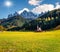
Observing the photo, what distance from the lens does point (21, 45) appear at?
26.7 metres

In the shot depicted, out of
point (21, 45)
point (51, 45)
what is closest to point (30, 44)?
point (21, 45)

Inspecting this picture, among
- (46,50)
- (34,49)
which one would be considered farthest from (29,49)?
(46,50)

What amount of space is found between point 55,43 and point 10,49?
7571 mm

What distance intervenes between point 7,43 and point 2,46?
5.78 ft

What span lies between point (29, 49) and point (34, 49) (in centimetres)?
73

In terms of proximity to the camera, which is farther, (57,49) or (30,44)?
(30,44)

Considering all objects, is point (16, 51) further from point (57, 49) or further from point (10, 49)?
point (57, 49)

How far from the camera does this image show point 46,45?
1066 inches

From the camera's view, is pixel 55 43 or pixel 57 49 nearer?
pixel 57 49

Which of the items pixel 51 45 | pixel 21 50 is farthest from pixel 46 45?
pixel 21 50

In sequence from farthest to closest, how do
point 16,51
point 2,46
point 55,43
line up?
1. point 55,43
2. point 2,46
3. point 16,51

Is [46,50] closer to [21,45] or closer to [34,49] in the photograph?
[34,49]

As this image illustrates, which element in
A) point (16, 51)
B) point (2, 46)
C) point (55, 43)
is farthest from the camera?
point (55, 43)

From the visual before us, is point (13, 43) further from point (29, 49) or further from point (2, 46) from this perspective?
point (29, 49)
